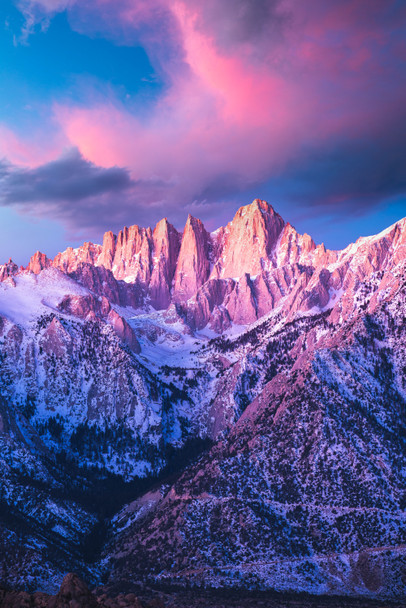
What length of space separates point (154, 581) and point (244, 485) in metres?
34.5

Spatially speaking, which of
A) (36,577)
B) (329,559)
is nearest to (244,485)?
(329,559)

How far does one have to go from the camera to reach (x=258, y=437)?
164000 mm

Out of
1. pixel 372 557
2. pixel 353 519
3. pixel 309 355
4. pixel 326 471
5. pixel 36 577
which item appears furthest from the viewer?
pixel 309 355

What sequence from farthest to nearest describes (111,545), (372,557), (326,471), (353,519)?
(111,545), (326,471), (353,519), (372,557)

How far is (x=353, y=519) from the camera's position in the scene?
136 m

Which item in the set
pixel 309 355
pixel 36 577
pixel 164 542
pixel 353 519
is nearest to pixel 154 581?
pixel 164 542

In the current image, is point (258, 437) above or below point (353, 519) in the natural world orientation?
above

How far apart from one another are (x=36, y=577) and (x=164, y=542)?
38.4 m

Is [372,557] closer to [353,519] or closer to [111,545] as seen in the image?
[353,519]

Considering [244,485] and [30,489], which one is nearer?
[244,485]

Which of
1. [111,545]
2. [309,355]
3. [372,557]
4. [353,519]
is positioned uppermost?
[309,355]

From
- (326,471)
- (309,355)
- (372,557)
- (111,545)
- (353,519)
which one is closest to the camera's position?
(372,557)

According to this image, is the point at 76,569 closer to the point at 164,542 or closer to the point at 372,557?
the point at 164,542

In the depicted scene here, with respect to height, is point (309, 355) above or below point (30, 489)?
above
